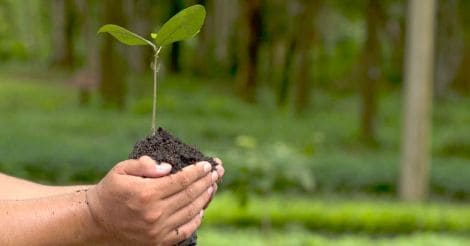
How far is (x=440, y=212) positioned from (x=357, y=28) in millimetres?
29061

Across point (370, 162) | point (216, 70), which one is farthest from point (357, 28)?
point (370, 162)

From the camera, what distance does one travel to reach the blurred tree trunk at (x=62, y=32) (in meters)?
25.2

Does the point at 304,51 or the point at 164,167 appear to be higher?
the point at 304,51

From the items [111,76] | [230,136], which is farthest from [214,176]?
[111,76]

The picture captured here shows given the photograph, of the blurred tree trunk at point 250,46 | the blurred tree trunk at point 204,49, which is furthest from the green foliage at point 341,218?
A: the blurred tree trunk at point 204,49

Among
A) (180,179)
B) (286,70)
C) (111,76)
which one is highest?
(180,179)

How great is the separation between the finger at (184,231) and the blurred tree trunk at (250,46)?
1657 cm

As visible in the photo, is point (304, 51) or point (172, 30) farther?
point (304, 51)

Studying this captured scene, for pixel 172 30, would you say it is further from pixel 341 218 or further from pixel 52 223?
pixel 341 218

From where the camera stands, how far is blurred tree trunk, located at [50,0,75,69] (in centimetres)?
2522

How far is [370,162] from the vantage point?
36.3ft

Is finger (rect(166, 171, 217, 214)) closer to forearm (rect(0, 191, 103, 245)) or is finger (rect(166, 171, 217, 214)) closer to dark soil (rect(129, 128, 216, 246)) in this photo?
dark soil (rect(129, 128, 216, 246))

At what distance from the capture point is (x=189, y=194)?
1.46 meters

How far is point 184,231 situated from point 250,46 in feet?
55.6
